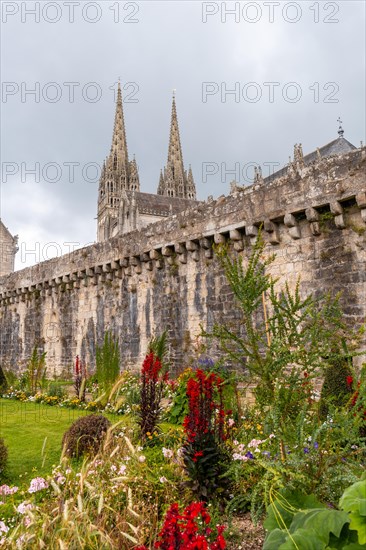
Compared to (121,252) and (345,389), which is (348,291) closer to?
(345,389)

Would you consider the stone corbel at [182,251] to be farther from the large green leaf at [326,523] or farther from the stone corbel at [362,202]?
the large green leaf at [326,523]

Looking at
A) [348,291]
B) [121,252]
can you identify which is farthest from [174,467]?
[121,252]

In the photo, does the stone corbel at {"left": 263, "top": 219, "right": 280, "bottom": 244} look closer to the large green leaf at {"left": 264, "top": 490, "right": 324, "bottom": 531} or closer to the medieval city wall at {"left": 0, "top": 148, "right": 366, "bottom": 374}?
the medieval city wall at {"left": 0, "top": 148, "right": 366, "bottom": 374}

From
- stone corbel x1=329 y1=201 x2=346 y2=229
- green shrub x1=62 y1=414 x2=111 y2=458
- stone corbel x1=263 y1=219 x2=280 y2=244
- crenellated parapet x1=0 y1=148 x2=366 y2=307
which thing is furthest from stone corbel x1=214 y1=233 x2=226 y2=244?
green shrub x1=62 y1=414 x2=111 y2=458

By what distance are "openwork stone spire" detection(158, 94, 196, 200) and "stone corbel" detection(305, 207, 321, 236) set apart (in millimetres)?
71546

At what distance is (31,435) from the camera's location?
7590 mm

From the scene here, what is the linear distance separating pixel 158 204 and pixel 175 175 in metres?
19.9

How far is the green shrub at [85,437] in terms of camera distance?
5.73 metres

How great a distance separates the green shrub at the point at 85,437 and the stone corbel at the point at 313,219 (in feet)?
18.3

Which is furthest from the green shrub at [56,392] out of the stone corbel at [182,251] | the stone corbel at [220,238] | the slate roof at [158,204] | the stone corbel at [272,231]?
the slate roof at [158,204]

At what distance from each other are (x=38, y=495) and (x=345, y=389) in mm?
4515

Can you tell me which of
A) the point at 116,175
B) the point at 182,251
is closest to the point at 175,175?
the point at 116,175

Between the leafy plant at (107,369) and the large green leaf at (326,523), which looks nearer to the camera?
the large green leaf at (326,523)

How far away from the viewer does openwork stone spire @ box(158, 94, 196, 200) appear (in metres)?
79.7
